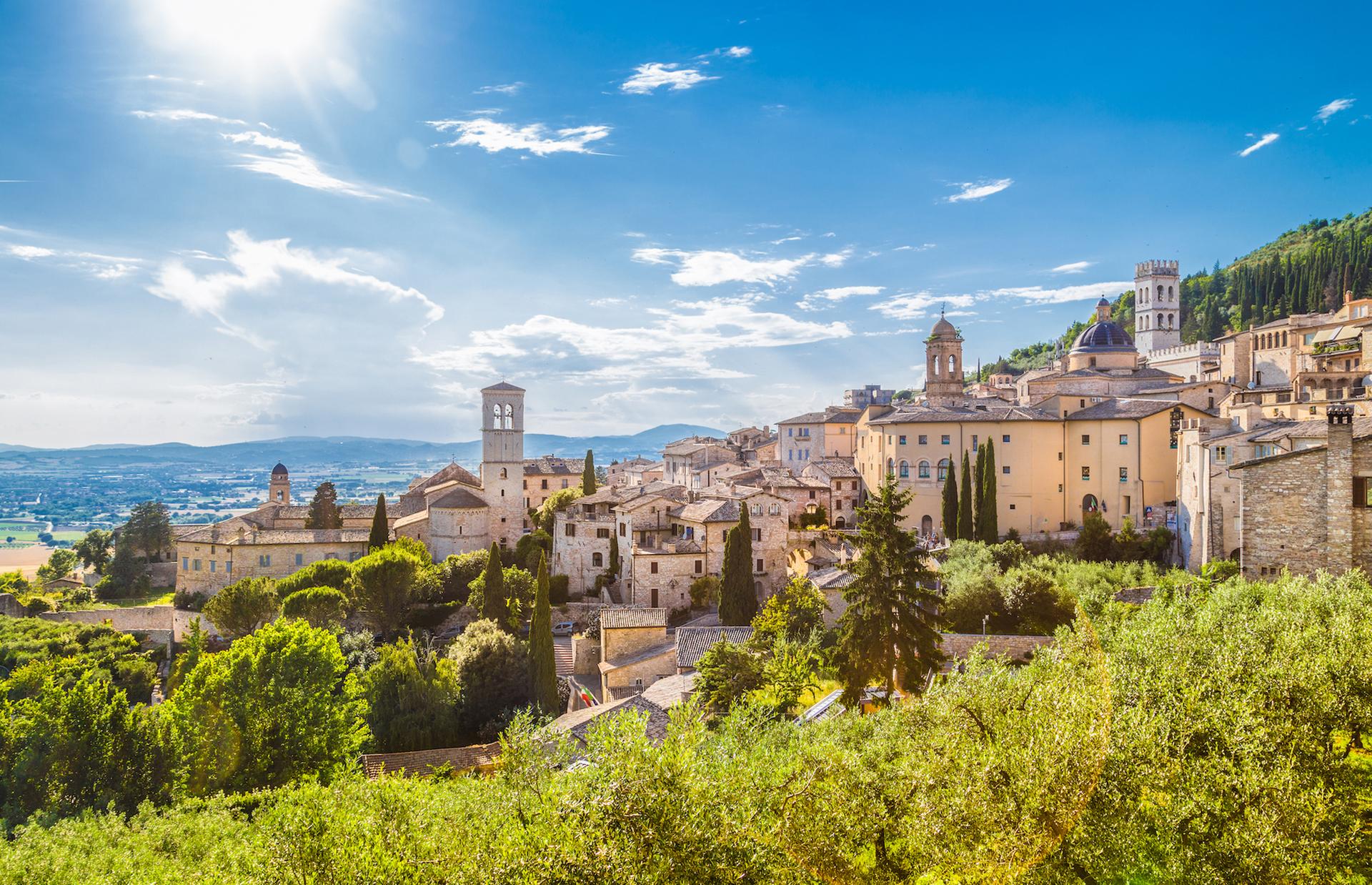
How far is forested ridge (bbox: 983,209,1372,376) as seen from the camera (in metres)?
82.8

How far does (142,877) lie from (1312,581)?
29.0 metres

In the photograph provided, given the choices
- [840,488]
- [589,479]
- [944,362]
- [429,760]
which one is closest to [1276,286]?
[944,362]

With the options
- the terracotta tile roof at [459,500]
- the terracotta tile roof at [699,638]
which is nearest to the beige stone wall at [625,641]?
the terracotta tile roof at [699,638]

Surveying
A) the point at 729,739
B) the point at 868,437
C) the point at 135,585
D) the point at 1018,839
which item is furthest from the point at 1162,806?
the point at 135,585

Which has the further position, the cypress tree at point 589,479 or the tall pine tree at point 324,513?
the tall pine tree at point 324,513

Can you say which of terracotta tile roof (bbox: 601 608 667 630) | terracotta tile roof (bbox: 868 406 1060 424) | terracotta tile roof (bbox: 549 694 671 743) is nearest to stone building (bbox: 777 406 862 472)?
terracotta tile roof (bbox: 868 406 1060 424)

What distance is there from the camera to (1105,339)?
207ft

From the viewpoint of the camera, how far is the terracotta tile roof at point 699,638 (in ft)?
102

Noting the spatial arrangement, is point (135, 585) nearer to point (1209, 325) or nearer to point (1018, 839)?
point (1018, 839)

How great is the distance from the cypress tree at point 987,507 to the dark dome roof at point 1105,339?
29022 millimetres

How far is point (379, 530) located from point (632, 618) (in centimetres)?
2393

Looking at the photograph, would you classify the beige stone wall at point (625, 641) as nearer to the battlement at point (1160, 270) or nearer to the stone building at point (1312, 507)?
the stone building at point (1312, 507)

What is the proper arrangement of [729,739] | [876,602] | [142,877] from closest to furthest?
[142,877] < [729,739] < [876,602]

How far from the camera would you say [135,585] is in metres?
57.6
